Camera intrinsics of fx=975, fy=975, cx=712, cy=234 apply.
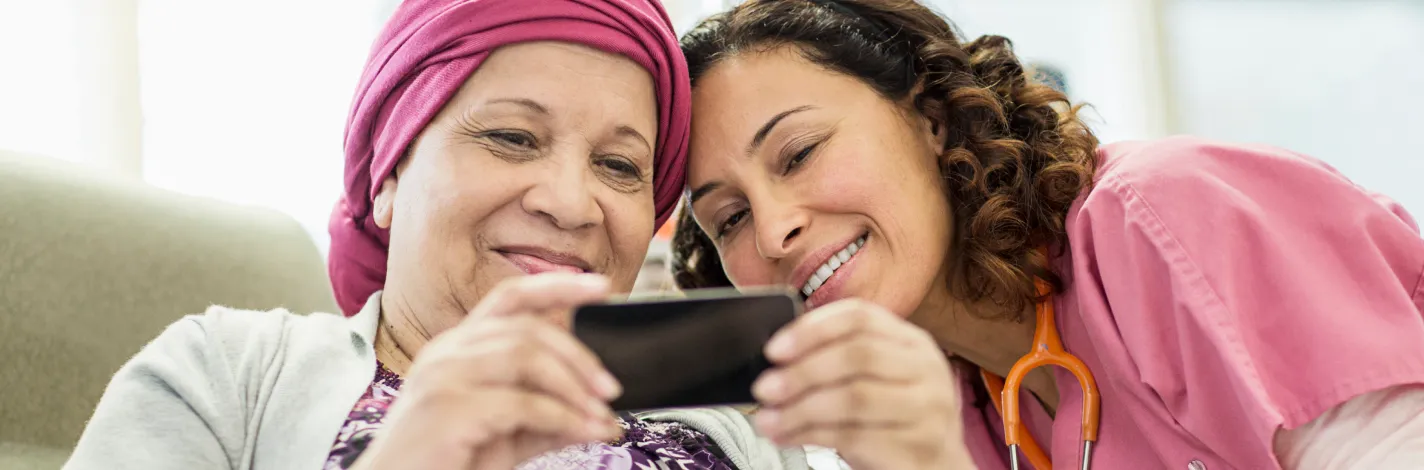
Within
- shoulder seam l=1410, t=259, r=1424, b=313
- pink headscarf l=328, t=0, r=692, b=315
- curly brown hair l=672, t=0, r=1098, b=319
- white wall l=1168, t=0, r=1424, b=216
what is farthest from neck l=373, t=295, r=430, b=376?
white wall l=1168, t=0, r=1424, b=216

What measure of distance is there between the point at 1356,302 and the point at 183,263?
137 centimetres

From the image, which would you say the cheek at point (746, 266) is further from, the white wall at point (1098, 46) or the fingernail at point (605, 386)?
the white wall at point (1098, 46)

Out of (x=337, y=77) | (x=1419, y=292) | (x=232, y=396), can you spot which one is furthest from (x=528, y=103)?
(x=337, y=77)

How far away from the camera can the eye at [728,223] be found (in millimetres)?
1313

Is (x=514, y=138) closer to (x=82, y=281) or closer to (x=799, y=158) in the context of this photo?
(x=799, y=158)

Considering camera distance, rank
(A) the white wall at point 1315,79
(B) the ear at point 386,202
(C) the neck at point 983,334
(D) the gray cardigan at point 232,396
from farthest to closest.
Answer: (A) the white wall at point 1315,79
(C) the neck at point 983,334
(B) the ear at point 386,202
(D) the gray cardigan at point 232,396

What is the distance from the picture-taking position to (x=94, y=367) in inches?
45.3

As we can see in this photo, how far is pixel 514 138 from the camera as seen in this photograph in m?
1.07

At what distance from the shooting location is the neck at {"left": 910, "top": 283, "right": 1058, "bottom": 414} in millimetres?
1378

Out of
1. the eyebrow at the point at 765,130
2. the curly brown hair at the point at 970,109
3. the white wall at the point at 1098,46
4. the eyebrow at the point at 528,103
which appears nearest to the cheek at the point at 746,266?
the eyebrow at the point at 765,130

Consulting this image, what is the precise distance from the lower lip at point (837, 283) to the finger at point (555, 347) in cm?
56

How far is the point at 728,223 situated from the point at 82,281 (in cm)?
79

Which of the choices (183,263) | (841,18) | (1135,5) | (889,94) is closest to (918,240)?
(889,94)

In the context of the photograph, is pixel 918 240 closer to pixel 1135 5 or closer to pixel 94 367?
pixel 94 367
